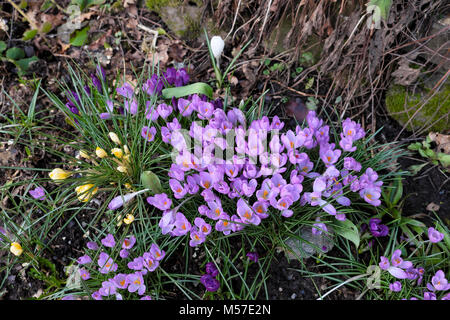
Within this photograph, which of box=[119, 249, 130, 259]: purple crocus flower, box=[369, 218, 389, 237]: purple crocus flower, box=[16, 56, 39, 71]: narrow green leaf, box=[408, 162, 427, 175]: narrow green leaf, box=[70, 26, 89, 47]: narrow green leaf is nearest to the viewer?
box=[119, 249, 130, 259]: purple crocus flower

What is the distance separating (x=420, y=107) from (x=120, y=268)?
1907 mm

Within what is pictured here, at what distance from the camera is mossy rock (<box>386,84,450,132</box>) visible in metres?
2.13

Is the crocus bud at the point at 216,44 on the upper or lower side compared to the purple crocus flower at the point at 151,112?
upper

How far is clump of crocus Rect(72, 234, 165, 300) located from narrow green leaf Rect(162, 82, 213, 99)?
728 mm

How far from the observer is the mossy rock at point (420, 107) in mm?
2133

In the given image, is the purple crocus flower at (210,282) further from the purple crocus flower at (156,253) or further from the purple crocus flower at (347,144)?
the purple crocus flower at (347,144)

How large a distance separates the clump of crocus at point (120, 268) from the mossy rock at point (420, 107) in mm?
1653

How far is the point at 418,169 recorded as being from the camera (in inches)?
81.9

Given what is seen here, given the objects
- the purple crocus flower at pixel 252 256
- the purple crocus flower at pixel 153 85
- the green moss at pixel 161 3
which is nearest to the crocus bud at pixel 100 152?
the purple crocus flower at pixel 153 85

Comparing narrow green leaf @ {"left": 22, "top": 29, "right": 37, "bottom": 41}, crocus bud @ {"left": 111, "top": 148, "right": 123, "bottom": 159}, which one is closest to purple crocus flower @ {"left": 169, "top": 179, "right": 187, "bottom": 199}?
crocus bud @ {"left": 111, "top": 148, "right": 123, "bottom": 159}

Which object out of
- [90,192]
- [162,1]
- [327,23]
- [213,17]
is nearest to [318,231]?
[90,192]

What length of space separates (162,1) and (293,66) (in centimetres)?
106

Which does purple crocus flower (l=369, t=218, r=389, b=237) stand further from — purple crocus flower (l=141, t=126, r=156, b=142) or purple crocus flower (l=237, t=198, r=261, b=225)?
purple crocus flower (l=141, t=126, r=156, b=142)
